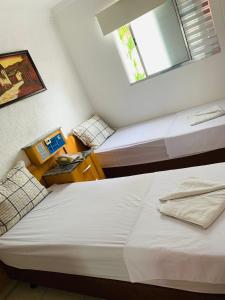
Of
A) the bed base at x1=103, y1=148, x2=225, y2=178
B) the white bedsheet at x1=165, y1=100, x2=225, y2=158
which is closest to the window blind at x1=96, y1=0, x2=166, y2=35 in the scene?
the white bedsheet at x1=165, y1=100, x2=225, y2=158

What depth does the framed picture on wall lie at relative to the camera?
249 cm

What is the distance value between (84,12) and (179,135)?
6.58 feet

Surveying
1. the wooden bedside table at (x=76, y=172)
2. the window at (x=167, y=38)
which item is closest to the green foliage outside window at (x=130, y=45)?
the window at (x=167, y=38)

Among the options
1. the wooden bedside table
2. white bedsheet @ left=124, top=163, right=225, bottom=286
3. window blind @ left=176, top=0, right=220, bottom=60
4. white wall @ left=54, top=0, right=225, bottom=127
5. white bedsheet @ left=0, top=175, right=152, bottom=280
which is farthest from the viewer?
white wall @ left=54, top=0, right=225, bottom=127

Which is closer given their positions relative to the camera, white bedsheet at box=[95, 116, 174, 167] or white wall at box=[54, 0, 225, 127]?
white bedsheet at box=[95, 116, 174, 167]

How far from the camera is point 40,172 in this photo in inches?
107

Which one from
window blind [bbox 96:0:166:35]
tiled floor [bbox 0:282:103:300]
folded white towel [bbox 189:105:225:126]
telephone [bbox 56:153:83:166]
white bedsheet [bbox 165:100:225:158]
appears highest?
window blind [bbox 96:0:166:35]

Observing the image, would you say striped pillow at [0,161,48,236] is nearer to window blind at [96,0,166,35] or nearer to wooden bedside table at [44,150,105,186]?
wooden bedside table at [44,150,105,186]

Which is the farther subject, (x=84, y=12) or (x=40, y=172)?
(x=84, y=12)

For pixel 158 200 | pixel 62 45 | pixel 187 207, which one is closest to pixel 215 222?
pixel 187 207

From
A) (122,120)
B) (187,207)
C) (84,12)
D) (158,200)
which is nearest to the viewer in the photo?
(187,207)

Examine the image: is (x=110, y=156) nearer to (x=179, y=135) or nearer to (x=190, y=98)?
(x=179, y=135)

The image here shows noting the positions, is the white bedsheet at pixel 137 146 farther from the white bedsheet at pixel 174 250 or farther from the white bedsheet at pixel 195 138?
the white bedsheet at pixel 174 250

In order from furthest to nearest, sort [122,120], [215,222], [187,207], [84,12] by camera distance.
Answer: [122,120] → [84,12] → [187,207] → [215,222]
